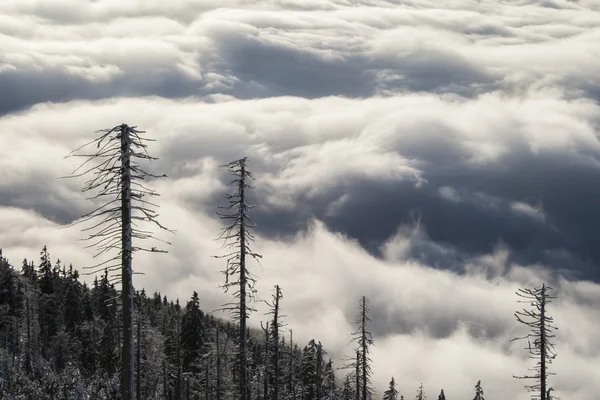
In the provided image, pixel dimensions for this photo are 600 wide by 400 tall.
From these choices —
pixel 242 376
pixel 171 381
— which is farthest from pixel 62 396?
pixel 171 381

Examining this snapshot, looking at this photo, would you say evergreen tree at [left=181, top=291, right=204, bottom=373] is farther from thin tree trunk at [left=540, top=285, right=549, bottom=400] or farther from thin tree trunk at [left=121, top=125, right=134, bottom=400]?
thin tree trunk at [left=121, top=125, right=134, bottom=400]

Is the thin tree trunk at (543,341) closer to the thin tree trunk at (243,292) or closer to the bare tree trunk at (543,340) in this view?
the bare tree trunk at (543,340)

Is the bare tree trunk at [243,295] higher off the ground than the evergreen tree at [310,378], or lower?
higher

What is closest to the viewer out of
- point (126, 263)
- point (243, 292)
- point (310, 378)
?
point (126, 263)

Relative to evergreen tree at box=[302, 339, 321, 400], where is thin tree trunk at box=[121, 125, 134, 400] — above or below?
above

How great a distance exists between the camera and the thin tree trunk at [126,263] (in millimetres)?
21438

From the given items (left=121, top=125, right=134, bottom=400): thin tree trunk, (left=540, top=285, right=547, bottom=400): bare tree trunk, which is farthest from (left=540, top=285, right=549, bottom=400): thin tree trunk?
(left=121, top=125, right=134, bottom=400): thin tree trunk

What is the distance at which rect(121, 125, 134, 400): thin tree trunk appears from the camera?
21.4m

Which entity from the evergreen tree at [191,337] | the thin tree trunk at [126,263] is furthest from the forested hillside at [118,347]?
the thin tree trunk at [126,263]

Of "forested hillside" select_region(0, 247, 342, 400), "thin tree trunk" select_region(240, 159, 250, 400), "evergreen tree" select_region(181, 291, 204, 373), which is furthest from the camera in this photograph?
"evergreen tree" select_region(181, 291, 204, 373)

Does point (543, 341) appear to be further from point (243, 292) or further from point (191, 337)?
point (191, 337)

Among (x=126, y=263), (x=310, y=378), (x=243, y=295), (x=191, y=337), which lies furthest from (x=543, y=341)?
(x=191, y=337)

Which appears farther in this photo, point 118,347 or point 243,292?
point 118,347

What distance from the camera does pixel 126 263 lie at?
73.3ft
